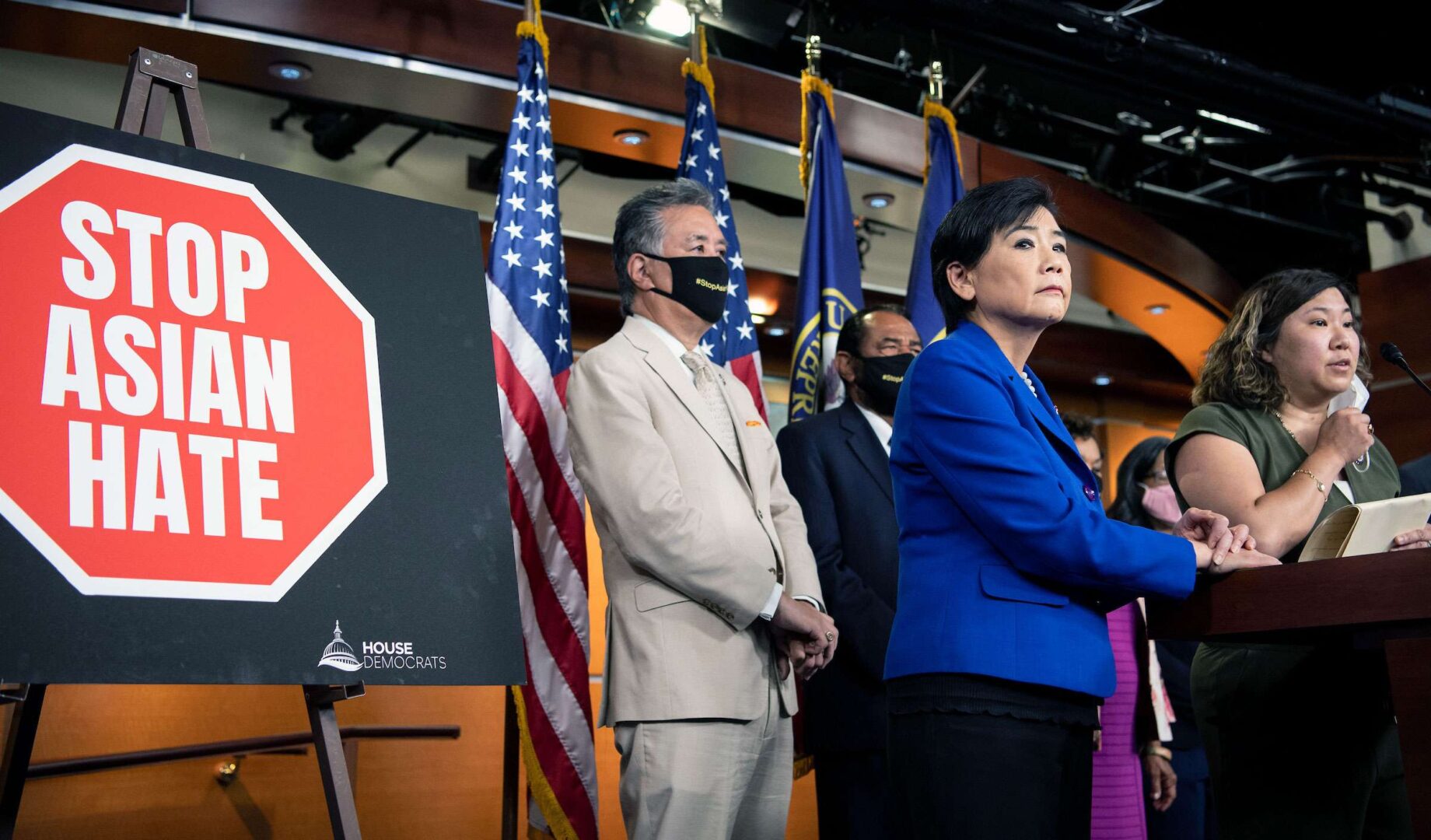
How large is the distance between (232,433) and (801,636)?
1015 millimetres

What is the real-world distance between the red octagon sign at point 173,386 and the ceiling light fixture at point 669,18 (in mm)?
2661

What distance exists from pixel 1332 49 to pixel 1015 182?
470cm

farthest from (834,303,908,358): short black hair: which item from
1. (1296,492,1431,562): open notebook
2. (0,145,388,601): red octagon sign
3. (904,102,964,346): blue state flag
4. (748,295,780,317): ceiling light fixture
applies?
(748,295,780,317): ceiling light fixture

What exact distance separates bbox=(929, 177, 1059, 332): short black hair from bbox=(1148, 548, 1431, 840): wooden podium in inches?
20.1

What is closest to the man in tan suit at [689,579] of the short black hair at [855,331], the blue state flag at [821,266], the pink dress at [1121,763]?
the short black hair at [855,331]

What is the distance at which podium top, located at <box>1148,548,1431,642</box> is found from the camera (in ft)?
4.20

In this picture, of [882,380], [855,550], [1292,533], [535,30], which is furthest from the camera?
[535,30]

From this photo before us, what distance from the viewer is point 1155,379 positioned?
7.64m

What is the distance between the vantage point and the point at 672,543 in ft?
6.82

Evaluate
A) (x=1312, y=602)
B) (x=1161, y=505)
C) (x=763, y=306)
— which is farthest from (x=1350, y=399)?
(x=763, y=306)

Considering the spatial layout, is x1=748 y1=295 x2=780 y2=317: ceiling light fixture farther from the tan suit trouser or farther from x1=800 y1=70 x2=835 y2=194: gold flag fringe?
the tan suit trouser

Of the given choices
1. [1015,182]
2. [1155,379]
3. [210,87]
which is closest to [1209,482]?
[1015,182]

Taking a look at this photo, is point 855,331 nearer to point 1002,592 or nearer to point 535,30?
point 535,30

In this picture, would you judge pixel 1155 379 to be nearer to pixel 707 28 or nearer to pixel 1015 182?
pixel 707 28
